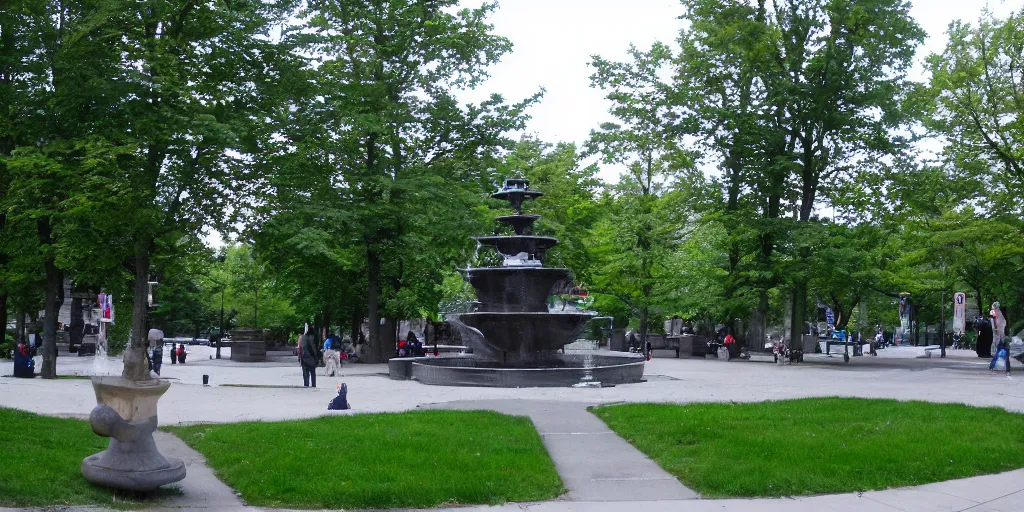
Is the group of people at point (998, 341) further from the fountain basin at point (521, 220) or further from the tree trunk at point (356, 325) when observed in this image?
the tree trunk at point (356, 325)

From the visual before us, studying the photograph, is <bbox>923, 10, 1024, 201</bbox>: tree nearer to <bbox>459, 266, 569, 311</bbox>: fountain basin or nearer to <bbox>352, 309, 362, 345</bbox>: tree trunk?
<bbox>459, 266, 569, 311</bbox>: fountain basin

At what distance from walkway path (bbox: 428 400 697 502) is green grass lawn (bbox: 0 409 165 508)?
15.2ft

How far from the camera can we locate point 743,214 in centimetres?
3700

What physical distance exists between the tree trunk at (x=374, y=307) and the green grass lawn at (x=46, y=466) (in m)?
23.1

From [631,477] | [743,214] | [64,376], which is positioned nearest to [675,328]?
[743,214]

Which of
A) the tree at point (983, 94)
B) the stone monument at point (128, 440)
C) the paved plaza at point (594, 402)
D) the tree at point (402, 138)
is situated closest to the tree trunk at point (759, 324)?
the paved plaza at point (594, 402)

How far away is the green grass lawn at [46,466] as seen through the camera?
826 cm

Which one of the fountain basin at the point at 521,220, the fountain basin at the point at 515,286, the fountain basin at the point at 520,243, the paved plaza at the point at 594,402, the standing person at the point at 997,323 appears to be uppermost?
the fountain basin at the point at 521,220

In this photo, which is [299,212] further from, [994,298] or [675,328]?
[675,328]

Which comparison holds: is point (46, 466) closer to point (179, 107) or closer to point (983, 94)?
point (179, 107)

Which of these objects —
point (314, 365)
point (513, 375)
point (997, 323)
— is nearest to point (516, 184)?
point (513, 375)

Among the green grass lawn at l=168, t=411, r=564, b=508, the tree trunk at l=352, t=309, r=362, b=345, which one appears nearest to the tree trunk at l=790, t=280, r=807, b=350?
the tree trunk at l=352, t=309, r=362, b=345

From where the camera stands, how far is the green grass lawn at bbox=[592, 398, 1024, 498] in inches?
385

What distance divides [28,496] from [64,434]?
13.3ft
